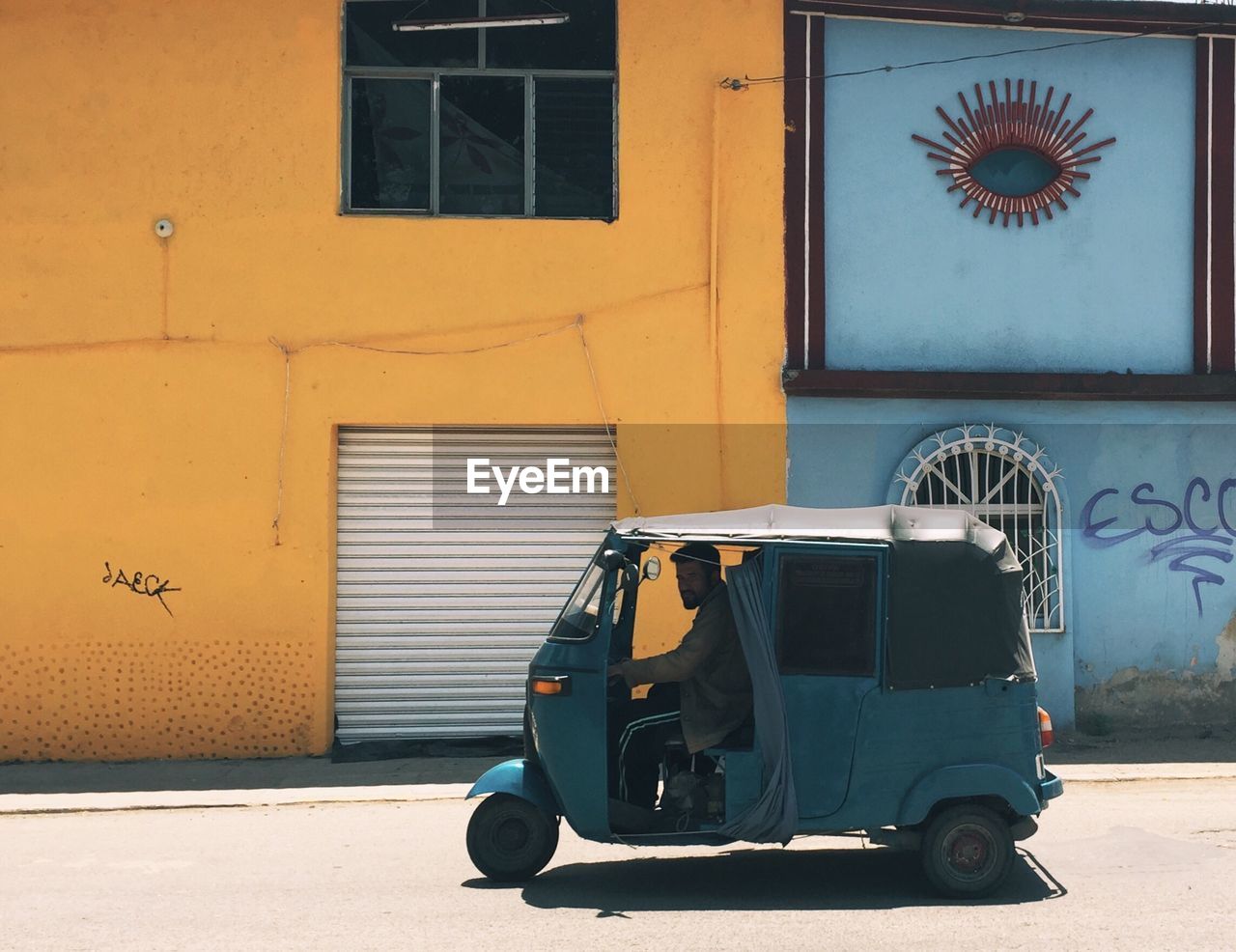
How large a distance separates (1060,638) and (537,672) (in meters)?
6.49

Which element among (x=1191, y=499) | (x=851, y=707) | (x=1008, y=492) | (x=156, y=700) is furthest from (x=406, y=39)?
(x=851, y=707)

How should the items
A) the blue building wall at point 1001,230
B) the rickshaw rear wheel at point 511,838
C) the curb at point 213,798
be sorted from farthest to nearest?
1. the blue building wall at point 1001,230
2. the curb at point 213,798
3. the rickshaw rear wheel at point 511,838

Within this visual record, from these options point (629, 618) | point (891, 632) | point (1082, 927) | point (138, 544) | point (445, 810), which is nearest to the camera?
point (1082, 927)

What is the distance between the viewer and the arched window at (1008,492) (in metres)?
12.8

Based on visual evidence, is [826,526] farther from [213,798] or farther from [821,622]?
[213,798]

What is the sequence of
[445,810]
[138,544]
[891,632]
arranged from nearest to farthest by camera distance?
[891,632] → [445,810] → [138,544]

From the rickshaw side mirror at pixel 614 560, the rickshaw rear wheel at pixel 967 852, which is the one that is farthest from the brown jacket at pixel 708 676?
the rickshaw rear wheel at pixel 967 852

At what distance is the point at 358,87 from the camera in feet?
42.1

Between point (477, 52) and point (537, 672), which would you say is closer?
point (537, 672)

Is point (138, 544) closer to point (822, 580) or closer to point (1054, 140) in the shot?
point (822, 580)

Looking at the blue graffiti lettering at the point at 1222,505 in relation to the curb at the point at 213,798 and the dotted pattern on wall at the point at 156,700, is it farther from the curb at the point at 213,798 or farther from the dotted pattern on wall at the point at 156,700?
the dotted pattern on wall at the point at 156,700

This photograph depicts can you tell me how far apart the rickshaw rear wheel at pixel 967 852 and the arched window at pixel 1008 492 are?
18.3 ft

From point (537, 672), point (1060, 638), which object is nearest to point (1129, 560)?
point (1060, 638)

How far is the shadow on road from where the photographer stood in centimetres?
737
